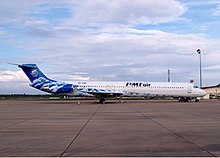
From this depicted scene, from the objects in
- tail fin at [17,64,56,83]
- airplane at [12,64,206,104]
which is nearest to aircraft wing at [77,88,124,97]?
airplane at [12,64,206,104]

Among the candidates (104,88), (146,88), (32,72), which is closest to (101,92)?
(104,88)

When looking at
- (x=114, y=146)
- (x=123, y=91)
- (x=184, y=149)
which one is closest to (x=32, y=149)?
(x=114, y=146)

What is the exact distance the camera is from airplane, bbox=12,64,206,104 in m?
51.6

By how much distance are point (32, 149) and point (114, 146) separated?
226 cm

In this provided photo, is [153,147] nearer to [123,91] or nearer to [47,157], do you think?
[47,157]

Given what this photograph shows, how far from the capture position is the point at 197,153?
332 inches

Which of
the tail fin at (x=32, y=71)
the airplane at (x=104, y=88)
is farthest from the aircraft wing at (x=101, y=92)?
the tail fin at (x=32, y=71)

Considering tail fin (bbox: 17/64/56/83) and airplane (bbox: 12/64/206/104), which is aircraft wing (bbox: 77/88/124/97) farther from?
tail fin (bbox: 17/64/56/83)

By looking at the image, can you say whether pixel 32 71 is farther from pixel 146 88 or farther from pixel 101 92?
pixel 146 88

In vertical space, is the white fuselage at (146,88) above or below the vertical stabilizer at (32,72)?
below

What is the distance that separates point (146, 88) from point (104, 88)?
21.9ft

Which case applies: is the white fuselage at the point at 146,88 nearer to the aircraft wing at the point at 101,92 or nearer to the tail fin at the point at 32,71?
the aircraft wing at the point at 101,92

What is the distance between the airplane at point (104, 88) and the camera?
5162 centimetres

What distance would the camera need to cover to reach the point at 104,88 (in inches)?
2079
